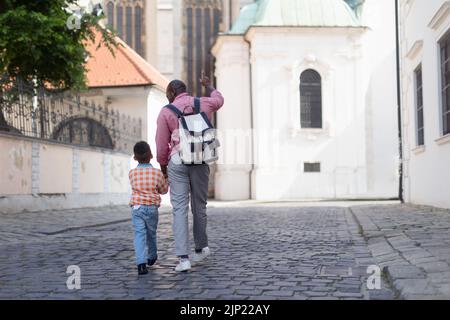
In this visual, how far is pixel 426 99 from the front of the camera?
1458cm

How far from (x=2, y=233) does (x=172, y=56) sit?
26.4 m

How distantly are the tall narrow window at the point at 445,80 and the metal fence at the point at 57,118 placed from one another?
890 centimetres

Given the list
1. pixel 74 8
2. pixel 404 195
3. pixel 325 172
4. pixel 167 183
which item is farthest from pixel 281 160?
pixel 167 183

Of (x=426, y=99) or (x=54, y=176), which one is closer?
(x=426, y=99)

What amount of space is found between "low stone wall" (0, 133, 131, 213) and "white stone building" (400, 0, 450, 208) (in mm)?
8803

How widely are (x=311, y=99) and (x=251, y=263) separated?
25215 mm

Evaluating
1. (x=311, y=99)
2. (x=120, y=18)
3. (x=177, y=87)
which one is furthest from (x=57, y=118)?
(x=120, y=18)

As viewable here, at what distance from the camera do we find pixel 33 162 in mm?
15023

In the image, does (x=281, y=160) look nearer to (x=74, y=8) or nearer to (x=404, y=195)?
(x=404, y=195)

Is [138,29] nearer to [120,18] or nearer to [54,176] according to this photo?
[120,18]

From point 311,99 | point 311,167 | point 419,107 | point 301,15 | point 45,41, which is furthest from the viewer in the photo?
point 301,15

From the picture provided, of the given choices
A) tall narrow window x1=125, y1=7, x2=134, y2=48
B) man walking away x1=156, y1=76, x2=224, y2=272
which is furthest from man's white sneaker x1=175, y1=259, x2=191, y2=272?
tall narrow window x1=125, y1=7, x2=134, y2=48

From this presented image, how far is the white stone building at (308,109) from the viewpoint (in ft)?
98.5

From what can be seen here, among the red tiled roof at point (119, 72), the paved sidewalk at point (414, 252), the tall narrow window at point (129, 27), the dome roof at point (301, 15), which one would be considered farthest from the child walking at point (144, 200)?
the tall narrow window at point (129, 27)
